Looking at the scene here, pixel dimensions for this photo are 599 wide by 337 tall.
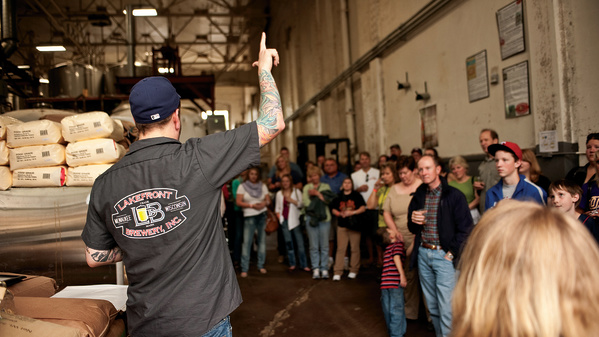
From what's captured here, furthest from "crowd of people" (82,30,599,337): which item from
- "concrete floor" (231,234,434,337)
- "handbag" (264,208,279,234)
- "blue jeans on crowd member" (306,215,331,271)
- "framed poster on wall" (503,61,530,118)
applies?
"handbag" (264,208,279,234)

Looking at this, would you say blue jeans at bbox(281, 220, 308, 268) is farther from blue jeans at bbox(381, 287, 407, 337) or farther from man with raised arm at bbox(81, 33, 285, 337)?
man with raised arm at bbox(81, 33, 285, 337)

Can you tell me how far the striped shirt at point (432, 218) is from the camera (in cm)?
409

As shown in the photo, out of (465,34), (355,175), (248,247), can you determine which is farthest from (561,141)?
(248,247)

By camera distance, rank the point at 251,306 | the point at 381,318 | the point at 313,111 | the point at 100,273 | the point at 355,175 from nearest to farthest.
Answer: the point at 100,273 < the point at 381,318 < the point at 251,306 < the point at 355,175 < the point at 313,111

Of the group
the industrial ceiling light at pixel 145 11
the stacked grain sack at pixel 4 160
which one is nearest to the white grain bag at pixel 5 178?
the stacked grain sack at pixel 4 160

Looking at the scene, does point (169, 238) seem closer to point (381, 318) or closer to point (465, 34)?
Result: point (381, 318)

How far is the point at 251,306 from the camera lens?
6.08 m

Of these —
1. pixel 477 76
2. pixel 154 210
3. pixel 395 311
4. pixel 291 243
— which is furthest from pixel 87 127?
pixel 477 76

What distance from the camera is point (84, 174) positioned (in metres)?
3.91

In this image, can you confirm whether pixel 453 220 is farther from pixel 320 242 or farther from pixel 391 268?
pixel 320 242

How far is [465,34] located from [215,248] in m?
6.83

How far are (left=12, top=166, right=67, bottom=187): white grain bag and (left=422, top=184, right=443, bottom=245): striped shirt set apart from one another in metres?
3.26

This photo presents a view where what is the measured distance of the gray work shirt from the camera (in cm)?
182

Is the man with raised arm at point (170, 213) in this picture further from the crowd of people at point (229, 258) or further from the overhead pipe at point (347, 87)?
the overhead pipe at point (347, 87)
